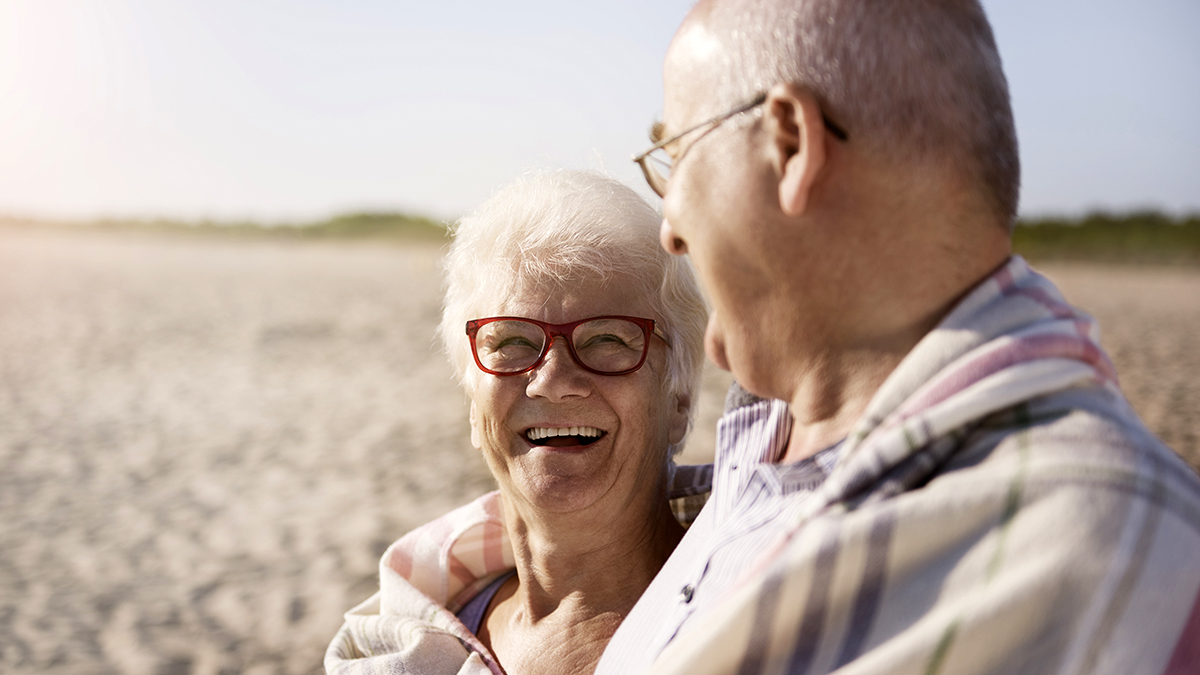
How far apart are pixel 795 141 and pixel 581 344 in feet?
3.48

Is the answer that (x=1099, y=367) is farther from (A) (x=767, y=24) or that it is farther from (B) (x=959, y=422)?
(A) (x=767, y=24)

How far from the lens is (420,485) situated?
6758 millimetres

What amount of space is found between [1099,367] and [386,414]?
919 centimetres

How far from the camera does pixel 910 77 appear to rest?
975 mm

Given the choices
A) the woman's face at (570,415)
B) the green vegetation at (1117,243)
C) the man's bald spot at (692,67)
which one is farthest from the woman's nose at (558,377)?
the green vegetation at (1117,243)

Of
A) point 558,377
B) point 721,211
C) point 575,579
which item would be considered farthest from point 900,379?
point 575,579

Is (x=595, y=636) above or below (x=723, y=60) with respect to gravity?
below

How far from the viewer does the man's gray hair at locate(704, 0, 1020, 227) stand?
3.21 ft

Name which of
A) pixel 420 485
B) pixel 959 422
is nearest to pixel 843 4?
pixel 959 422

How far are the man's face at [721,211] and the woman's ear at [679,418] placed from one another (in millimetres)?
1051

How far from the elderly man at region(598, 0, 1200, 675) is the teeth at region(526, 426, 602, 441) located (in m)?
0.80

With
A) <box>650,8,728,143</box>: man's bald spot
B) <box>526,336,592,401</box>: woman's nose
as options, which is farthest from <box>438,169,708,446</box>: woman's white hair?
<box>650,8,728,143</box>: man's bald spot

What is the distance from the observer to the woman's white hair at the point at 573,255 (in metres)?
2.05

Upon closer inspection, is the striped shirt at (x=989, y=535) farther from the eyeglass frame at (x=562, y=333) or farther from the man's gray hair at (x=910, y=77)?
the eyeglass frame at (x=562, y=333)
